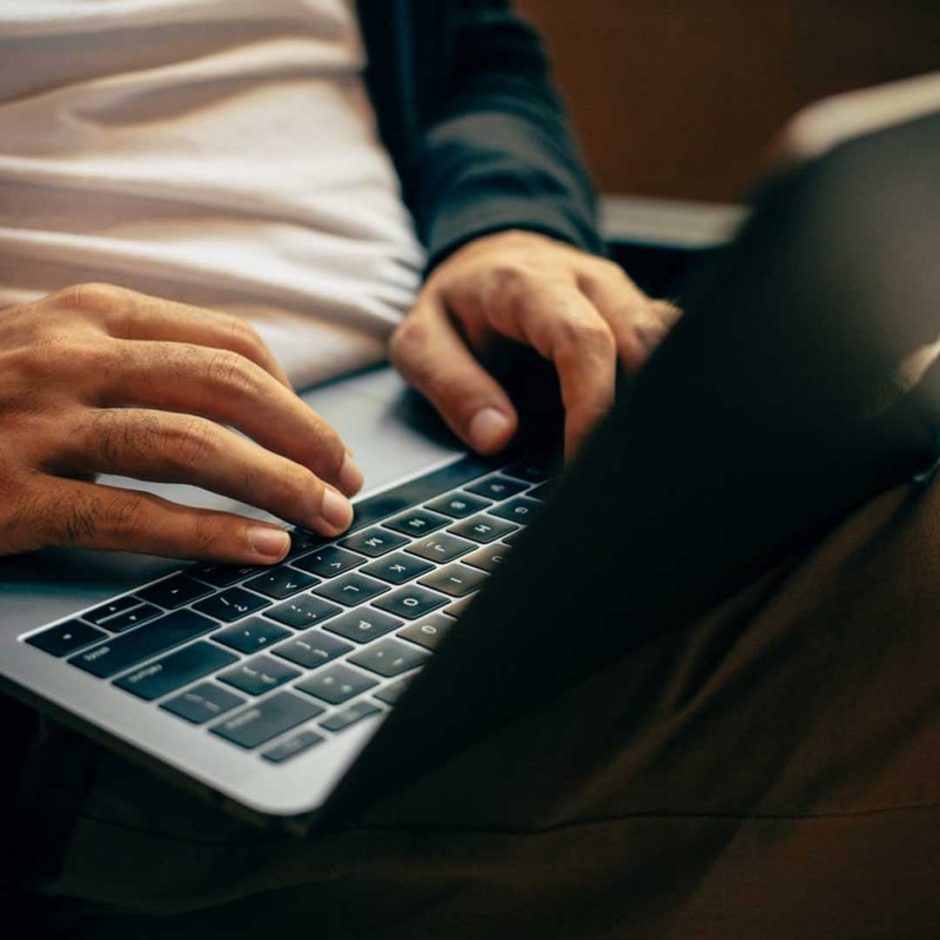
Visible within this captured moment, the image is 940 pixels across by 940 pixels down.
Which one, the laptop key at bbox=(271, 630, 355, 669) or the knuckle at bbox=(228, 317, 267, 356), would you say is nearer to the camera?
the laptop key at bbox=(271, 630, 355, 669)

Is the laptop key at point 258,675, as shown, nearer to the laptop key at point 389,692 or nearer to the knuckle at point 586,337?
the laptop key at point 389,692

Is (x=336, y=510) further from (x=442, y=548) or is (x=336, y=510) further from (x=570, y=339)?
(x=570, y=339)

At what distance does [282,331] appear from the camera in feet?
2.30

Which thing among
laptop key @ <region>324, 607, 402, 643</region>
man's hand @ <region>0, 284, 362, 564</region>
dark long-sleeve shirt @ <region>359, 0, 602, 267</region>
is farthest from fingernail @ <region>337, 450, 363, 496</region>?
dark long-sleeve shirt @ <region>359, 0, 602, 267</region>

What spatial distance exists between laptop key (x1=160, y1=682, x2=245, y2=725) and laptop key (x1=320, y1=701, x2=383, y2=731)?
3 centimetres

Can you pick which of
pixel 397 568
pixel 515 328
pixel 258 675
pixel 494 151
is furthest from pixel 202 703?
pixel 494 151

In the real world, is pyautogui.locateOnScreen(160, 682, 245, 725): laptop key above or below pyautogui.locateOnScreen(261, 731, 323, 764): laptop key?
below

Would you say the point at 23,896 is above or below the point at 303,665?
below

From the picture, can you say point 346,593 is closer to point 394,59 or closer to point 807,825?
point 807,825

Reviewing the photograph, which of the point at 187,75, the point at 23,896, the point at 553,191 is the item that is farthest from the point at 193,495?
the point at 553,191

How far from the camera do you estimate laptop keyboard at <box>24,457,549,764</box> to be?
393mm

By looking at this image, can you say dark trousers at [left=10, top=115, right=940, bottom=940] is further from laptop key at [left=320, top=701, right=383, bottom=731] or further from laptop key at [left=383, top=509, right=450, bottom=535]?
laptop key at [left=383, top=509, right=450, bottom=535]

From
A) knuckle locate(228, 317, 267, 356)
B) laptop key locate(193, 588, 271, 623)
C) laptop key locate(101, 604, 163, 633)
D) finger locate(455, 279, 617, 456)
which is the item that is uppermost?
finger locate(455, 279, 617, 456)

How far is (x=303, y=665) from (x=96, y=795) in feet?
0.41
